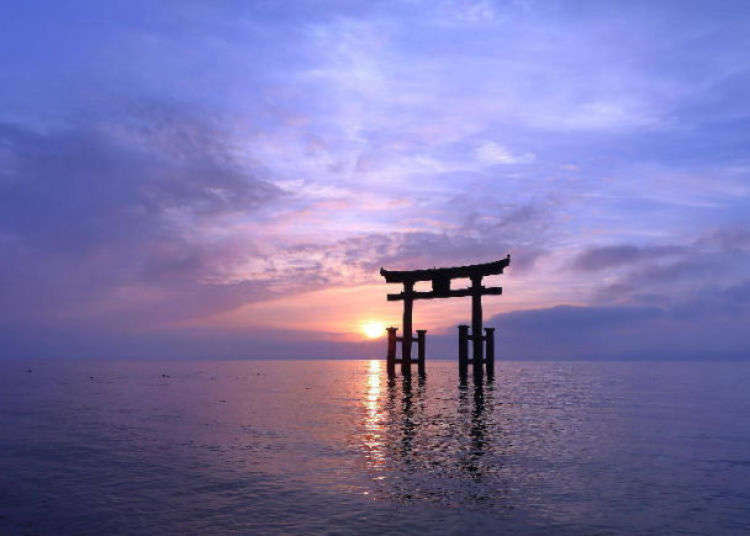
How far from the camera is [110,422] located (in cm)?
2081

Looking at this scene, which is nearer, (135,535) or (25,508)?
(135,535)

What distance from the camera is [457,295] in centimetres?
3706

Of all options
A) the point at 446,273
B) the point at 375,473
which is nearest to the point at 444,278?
the point at 446,273

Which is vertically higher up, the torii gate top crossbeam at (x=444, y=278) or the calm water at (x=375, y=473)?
the torii gate top crossbeam at (x=444, y=278)

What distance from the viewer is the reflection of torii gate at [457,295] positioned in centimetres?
3556

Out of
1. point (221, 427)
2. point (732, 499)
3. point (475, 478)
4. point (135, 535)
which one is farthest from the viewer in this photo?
point (221, 427)

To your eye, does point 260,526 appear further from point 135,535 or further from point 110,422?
point 110,422

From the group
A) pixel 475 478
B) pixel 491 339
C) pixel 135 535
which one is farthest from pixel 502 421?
pixel 491 339

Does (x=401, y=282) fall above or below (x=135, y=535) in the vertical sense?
above

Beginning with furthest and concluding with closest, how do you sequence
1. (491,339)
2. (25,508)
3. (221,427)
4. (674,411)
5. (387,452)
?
(491,339) < (674,411) < (221,427) < (387,452) < (25,508)

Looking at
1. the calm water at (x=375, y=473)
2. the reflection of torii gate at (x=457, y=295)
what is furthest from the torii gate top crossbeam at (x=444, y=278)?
the calm water at (x=375, y=473)

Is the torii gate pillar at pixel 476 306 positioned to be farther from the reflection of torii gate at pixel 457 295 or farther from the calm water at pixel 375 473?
the calm water at pixel 375 473

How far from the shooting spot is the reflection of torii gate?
35562mm

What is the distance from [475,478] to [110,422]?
15.1 metres
